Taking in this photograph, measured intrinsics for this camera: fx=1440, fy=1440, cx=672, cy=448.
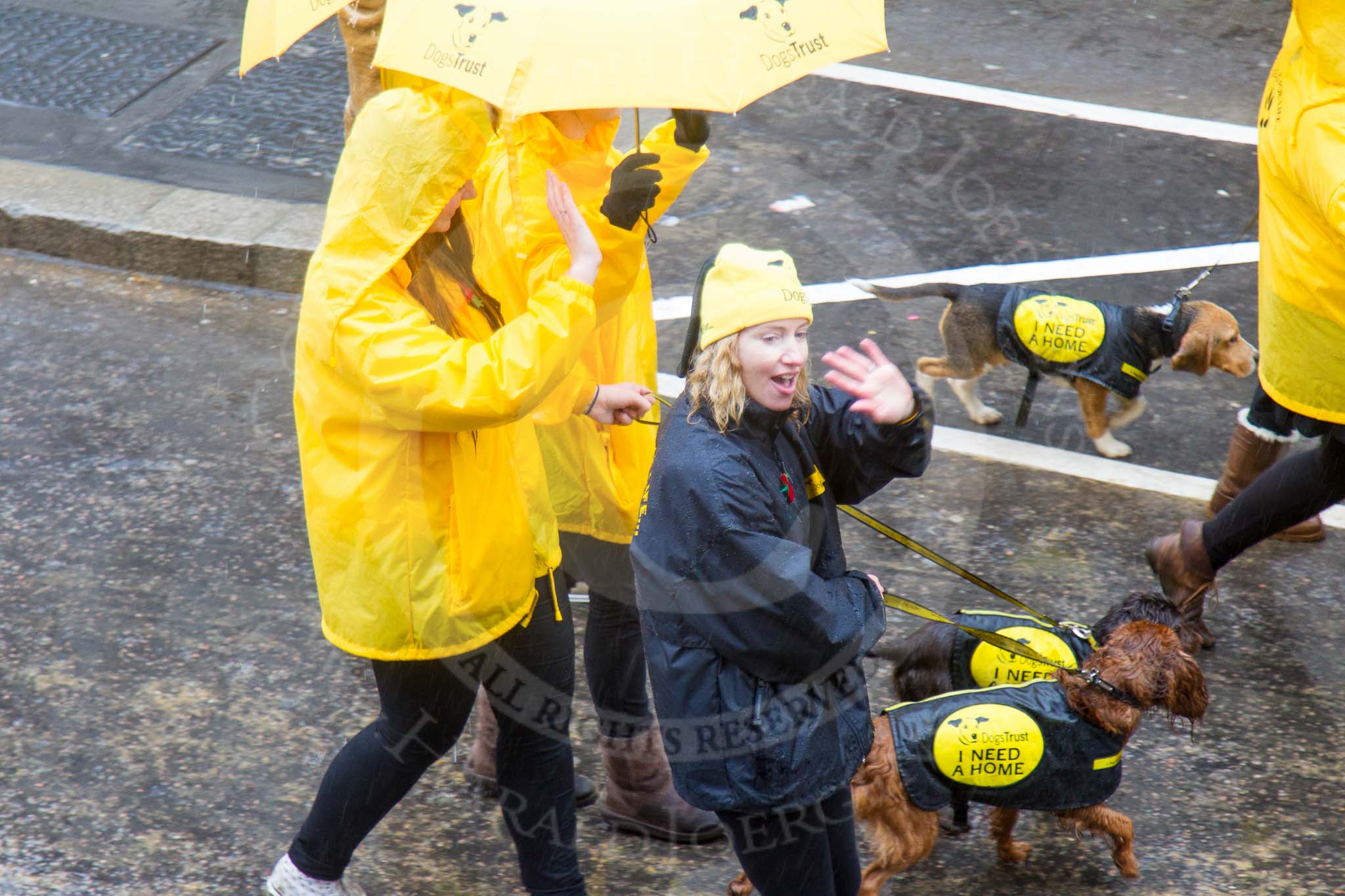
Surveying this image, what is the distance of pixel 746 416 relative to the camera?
2883 millimetres

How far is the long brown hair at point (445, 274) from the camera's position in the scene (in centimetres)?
299

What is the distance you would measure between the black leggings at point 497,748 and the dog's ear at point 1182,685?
1402 millimetres

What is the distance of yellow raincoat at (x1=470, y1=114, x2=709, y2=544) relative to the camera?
3.39 meters

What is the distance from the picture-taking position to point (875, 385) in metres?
2.89

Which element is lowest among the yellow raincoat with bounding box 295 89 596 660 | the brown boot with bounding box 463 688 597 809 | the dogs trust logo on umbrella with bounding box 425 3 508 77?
the brown boot with bounding box 463 688 597 809

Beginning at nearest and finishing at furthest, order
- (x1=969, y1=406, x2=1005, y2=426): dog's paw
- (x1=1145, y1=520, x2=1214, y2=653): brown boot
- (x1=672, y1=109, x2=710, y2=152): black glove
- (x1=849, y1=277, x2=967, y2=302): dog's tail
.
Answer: (x1=672, y1=109, x2=710, y2=152): black glove, (x1=1145, y1=520, x2=1214, y2=653): brown boot, (x1=849, y1=277, x2=967, y2=302): dog's tail, (x1=969, y1=406, x2=1005, y2=426): dog's paw

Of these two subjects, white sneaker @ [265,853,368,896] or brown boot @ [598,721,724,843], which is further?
brown boot @ [598,721,724,843]

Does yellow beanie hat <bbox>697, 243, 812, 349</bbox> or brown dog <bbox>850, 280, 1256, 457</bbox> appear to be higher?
yellow beanie hat <bbox>697, 243, 812, 349</bbox>

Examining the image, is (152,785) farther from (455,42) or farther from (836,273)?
(836,273)

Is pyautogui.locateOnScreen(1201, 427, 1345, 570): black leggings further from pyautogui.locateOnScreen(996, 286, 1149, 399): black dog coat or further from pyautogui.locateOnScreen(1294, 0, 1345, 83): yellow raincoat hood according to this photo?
pyautogui.locateOnScreen(1294, 0, 1345, 83): yellow raincoat hood

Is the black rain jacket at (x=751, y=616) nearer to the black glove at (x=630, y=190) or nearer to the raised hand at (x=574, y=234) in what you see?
the raised hand at (x=574, y=234)

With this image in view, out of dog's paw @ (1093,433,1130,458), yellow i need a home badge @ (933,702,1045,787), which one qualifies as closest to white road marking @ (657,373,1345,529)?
dog's paw @ (1093,433,1130,458)

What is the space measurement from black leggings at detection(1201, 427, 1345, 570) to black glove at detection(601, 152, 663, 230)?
224cm

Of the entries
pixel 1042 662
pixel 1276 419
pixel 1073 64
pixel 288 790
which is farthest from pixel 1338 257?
pixel 1073 64
